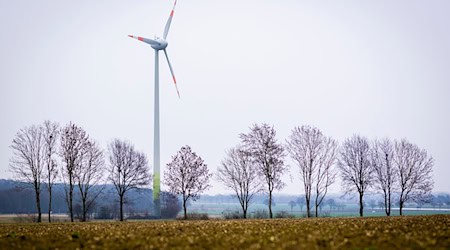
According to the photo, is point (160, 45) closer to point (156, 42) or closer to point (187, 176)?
point (156, 42)

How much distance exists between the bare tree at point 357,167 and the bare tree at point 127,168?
3414cm

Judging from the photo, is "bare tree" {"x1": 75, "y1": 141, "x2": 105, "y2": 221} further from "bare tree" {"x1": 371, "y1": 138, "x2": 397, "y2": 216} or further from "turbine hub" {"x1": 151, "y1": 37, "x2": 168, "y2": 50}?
"bare tree" {"x1": 371, "y1": 138, "x2": 397, "y2": 216}

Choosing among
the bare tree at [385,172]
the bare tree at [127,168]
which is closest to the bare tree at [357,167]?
the bare tree at [385,172]

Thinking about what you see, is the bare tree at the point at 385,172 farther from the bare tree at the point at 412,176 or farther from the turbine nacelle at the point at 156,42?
the turbine nacelle at the point at 156,42

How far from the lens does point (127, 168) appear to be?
65.2 metres

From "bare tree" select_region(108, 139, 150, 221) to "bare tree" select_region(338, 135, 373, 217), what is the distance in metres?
34.1

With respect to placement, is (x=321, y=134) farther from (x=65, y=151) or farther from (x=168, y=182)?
(x=65, y=151)

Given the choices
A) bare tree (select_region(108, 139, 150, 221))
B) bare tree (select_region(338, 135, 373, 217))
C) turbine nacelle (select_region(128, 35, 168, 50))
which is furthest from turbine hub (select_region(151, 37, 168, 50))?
bare tree (select_region(338, 135, 373, 217))

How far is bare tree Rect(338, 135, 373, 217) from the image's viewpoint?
64.2m

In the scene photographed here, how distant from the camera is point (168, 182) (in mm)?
64688

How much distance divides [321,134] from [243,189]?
16.2 metres

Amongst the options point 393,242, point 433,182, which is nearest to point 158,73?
point 433,182

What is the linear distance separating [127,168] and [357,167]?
39457 mm

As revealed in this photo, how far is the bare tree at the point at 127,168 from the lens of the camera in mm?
63625
